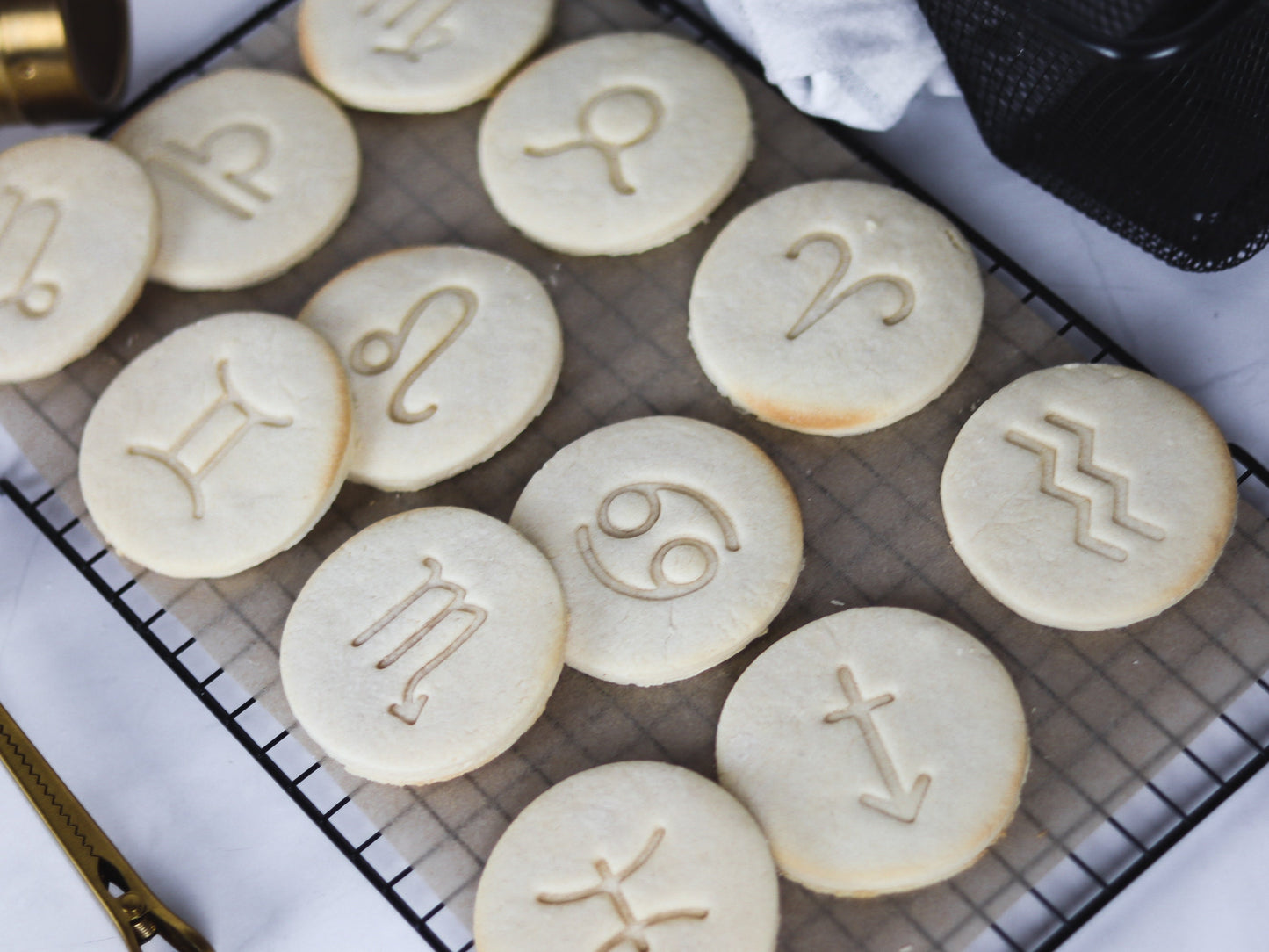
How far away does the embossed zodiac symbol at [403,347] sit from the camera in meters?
1.25

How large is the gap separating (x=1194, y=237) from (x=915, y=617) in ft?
1.79

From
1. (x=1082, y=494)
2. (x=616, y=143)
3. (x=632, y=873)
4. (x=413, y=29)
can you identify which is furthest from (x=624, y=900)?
(x=413, y=29)

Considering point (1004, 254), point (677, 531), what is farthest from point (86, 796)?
point (1004, 254)

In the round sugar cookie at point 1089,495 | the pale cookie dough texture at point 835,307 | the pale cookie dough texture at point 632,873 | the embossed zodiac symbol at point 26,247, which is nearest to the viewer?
the pale cookie dough texture at point 632,873

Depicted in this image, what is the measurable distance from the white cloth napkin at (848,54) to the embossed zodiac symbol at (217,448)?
72 centimetres

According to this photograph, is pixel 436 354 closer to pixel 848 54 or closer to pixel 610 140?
pixel 610 140

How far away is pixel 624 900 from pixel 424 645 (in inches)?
12.4

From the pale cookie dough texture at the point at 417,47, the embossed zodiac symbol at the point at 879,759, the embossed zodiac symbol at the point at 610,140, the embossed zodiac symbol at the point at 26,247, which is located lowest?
the embossed zodiac symbol at the point at 879,759

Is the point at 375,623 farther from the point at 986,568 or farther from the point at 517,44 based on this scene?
the point at 517,44

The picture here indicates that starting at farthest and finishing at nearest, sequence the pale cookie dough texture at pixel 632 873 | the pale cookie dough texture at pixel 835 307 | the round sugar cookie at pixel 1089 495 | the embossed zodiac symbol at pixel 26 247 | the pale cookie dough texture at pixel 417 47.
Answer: the pale cookie dough texture at pixel 417 47 → the embossed zodiac symbol at pixel 26 247 → the pale cookie dough texture at pixel 835 307 → the round sugar cookie at pixel 1089 495 → the pale cookie dough texture at pixel 632 873

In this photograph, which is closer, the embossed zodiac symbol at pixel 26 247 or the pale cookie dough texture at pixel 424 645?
the pale cookie dough texture at pixel 424 645

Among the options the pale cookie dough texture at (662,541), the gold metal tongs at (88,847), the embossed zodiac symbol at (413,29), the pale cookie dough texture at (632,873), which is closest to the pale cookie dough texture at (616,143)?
the embossed zodiac symbol at (413,29)

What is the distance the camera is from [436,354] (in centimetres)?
127

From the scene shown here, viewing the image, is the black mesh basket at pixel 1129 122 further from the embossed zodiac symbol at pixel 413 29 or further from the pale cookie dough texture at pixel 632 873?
the pale cookie dough texture at pixel 632 873
